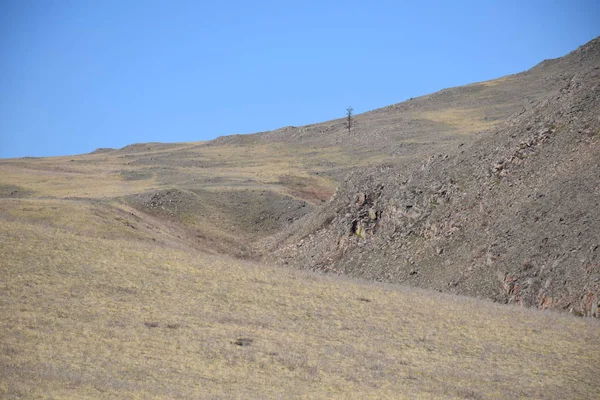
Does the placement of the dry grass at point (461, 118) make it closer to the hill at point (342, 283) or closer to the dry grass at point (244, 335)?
the hill at point (342, 283)

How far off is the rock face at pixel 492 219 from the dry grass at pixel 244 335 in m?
3.05

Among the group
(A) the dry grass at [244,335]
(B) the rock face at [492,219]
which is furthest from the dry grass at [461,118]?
(A) the dry grass at [244,335]

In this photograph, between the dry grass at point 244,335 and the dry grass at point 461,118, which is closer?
the dry grass at point 244,335

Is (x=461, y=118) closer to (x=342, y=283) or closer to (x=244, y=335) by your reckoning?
(x=342, y=283)

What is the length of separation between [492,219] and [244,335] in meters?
17.1

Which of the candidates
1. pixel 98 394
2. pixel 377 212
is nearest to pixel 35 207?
pixel 377 212

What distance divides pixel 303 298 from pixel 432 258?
35.0ft

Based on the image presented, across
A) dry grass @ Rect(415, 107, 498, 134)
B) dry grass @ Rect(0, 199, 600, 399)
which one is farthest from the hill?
dry grass @ Rect(415, 107, 498, 134)

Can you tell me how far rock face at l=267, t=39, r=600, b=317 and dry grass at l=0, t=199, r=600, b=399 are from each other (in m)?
3.05

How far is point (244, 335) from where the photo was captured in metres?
20.7

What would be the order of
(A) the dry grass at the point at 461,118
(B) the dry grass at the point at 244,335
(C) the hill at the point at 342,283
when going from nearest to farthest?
(B) the dry grass at the point at 244,335 → (C) the hill at the point at 342,283 → (A) the dry grass at the point at 461,118

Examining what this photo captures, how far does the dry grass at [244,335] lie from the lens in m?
16.8

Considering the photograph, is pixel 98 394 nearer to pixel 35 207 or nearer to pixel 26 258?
pixel 26 258

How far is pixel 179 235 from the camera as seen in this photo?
154 feet
